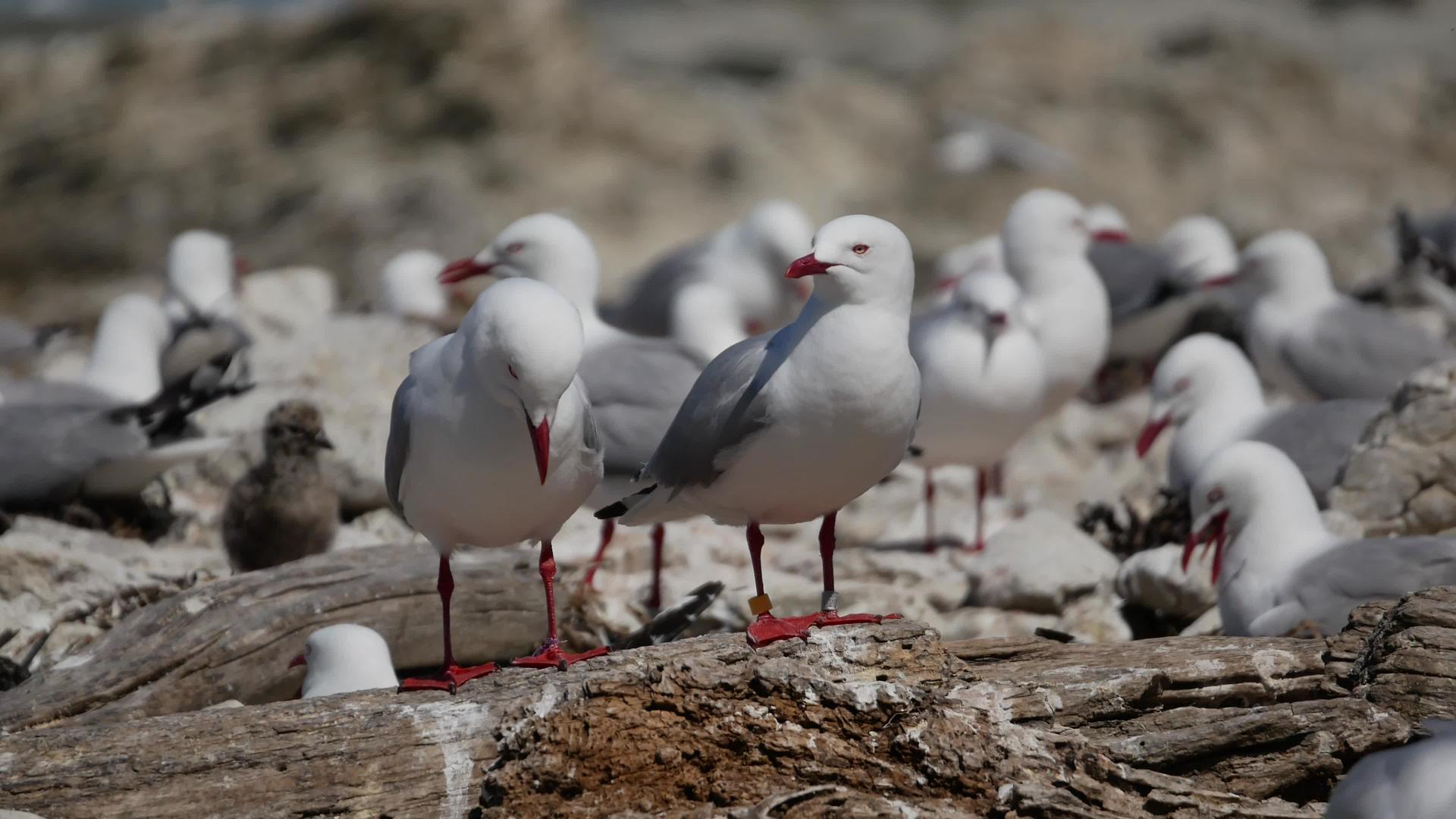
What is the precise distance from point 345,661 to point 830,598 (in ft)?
4.96

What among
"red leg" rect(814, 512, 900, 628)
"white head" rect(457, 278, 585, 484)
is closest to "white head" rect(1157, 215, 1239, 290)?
"red leg" rect(814, 512, 900, 628)

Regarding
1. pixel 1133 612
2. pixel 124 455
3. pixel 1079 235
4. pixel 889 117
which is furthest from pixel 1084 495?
pixel 889 117

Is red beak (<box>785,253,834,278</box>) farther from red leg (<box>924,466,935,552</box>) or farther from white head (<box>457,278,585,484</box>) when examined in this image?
red leg (<box>924,466,935,552</box>)

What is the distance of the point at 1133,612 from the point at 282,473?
3.39 metres

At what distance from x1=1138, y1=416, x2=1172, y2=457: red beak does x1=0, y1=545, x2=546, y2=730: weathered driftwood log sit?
3506mm

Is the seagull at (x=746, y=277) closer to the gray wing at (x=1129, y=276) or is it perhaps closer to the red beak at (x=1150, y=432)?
the red beak at (x=1150, y=432)

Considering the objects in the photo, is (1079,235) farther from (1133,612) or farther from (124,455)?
(124,455)

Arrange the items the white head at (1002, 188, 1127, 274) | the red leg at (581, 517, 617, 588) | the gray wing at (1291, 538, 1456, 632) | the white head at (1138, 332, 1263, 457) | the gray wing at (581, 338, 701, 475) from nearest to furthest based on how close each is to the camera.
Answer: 1. the gray wing at (1291, 538, 1456, 632)
2. the gray wing at (581, 338, 701, 475)
3. the red leg at (581, 517, 617, 588)
4. the white head at (1138, 332, 1263, 457)
5. the white head at (1002, 188, 1127, 274)

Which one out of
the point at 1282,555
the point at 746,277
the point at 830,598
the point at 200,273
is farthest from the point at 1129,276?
the point at 830,598

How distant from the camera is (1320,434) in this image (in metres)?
7.32

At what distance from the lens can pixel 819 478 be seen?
440 centimetres

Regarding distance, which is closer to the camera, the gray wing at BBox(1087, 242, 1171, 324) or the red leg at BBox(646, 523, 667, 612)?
the red leg at BBox(646, 523, 667, 612)

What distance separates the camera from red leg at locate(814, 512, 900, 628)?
4074 millimetres

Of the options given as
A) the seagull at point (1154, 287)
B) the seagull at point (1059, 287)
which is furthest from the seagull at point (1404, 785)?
the seagull at point (1154, 287)
